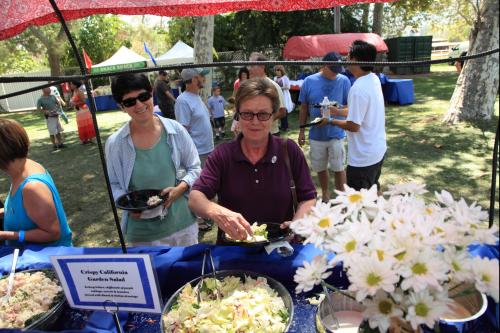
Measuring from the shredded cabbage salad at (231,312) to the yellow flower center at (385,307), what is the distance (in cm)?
44

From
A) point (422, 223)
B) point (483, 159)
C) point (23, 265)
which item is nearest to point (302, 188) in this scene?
point (422, 223)

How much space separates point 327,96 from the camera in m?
4.02

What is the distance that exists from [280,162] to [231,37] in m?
21.2

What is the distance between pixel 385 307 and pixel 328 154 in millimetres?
3518

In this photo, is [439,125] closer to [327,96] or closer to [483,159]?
[483,159]

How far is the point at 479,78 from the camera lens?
715 centimetres

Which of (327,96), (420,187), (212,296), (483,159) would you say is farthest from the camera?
(483,159)

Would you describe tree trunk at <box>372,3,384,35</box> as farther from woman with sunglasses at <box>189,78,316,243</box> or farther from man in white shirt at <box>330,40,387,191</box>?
woman with sunglasses at <box>189,78,316,243</box>

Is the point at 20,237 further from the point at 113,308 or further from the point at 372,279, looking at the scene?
the point at 372,279

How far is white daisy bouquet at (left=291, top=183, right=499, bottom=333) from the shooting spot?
0.62 metres

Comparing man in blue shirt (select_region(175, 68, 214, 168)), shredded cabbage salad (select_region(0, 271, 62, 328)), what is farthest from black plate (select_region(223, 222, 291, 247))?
man in blue shirt (select_region(175, 68, 214, 168))

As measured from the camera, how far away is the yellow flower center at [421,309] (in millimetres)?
632

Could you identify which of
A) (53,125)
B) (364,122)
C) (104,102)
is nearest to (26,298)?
(364,122)

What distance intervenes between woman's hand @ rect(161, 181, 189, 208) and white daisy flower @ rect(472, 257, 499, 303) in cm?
163
